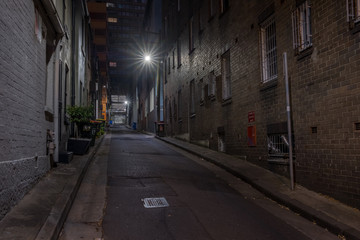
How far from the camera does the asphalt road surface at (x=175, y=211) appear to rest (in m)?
5.20

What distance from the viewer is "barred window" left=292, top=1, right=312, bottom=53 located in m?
8.30

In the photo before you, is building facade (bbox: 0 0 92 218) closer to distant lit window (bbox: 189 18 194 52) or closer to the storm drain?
the storm drain

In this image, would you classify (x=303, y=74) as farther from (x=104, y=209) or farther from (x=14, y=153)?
(x=14, y=153)

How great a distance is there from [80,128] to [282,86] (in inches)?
306

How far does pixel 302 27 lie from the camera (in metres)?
8.54

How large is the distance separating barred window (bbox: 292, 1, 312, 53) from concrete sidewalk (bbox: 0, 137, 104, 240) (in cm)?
619

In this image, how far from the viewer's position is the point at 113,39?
3743 inches

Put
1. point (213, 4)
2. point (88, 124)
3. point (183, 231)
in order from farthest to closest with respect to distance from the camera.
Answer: point (213, 4), point (88, 124), point (183, 231)

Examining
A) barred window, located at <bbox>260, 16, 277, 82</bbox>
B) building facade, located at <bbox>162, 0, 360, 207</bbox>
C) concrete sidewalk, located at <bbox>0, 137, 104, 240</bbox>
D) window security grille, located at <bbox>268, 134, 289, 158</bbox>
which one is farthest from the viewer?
barred window, located at <bbox>260, 16, 277, 82</bbox>

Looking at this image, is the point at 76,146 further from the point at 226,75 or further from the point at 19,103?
the point at 226,75

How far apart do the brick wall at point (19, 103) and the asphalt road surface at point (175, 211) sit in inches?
40.7

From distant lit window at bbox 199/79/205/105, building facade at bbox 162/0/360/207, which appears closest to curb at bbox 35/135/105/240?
building facade at bbox 162/0/360/207

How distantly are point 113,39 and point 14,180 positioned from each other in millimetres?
93925

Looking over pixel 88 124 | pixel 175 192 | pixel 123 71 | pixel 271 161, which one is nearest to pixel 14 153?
Answer: pixel 175 192
